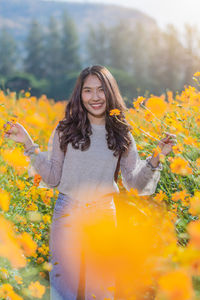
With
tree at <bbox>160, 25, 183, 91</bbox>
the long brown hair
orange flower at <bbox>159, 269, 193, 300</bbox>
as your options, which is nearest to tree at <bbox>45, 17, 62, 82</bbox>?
tree at <bbox>160, 25, 183, 91</bbox>

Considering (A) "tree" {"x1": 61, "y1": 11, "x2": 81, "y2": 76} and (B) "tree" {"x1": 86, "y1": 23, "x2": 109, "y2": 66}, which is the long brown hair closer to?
(A) "tree" {"x1": 61, "y1": 11, "x2": 81, "y2": 76}

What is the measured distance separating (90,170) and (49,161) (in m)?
0.27

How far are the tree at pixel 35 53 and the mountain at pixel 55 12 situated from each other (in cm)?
8464

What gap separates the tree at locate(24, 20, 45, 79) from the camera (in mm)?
33000

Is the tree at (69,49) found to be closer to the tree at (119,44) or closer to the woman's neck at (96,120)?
the tree at (119,44)

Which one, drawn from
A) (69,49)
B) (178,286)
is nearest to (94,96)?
(178,286)

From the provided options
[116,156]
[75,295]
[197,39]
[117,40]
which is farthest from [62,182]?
[117,40]

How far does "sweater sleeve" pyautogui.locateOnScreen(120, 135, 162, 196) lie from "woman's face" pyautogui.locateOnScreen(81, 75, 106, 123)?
0.32 m

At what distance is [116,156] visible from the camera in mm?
2104

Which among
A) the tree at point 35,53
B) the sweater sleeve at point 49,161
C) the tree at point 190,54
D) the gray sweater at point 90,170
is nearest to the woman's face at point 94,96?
the gray sweater at point 90,170

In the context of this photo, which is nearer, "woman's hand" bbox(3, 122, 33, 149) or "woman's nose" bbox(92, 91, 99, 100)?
"woman's hand" bbox(3, 122, 33, 149)

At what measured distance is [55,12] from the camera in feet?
406

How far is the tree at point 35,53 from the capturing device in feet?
108

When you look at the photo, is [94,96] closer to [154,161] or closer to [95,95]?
[95,95]
